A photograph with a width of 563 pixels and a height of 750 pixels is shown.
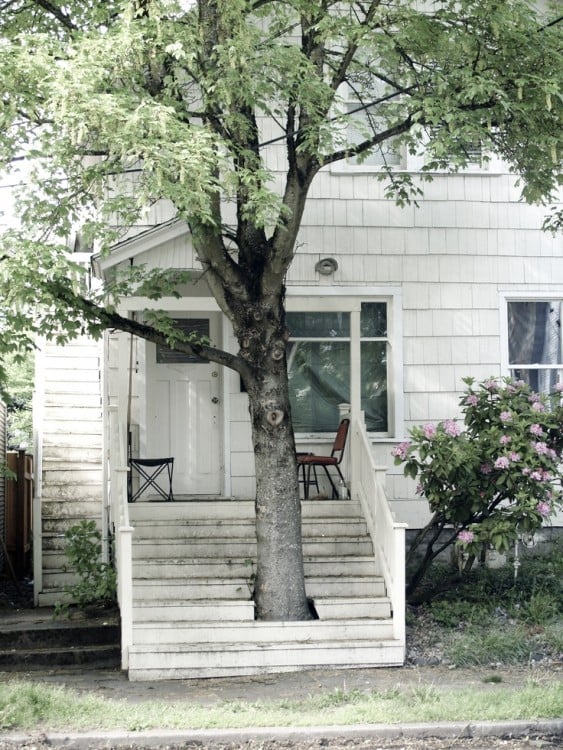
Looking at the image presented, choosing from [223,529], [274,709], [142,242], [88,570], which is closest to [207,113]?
[142,242]

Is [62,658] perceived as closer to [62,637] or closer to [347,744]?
[62,637]

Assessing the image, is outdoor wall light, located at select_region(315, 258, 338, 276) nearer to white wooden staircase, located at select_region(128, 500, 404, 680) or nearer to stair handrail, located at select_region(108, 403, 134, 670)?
white wooden staircase, located at select_region(128, 500, 404, 680)

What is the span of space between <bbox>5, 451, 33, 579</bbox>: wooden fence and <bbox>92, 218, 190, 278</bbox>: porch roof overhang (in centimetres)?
555

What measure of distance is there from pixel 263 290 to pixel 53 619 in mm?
4259

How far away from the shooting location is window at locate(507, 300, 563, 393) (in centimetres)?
1309

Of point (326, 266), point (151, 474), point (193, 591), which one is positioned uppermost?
point (326, 266)

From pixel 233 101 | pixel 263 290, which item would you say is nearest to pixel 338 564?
pixel 263 290

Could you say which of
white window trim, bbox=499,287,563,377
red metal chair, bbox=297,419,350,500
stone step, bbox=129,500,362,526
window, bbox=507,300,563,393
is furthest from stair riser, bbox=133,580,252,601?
window, bbox=507,300,563,393

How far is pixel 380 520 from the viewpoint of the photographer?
34.7 ft

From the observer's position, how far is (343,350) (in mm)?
12766

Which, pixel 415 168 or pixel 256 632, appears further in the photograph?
pixel 415 168

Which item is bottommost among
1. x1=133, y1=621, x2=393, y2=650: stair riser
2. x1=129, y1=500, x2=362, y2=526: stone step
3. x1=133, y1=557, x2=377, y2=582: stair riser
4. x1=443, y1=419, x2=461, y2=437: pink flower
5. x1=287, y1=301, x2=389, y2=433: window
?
x1=133, y1=621, x2=393, y2=650: stair riser

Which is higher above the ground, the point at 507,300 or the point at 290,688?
the point at 507,300

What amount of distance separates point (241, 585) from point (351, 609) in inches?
44.8
